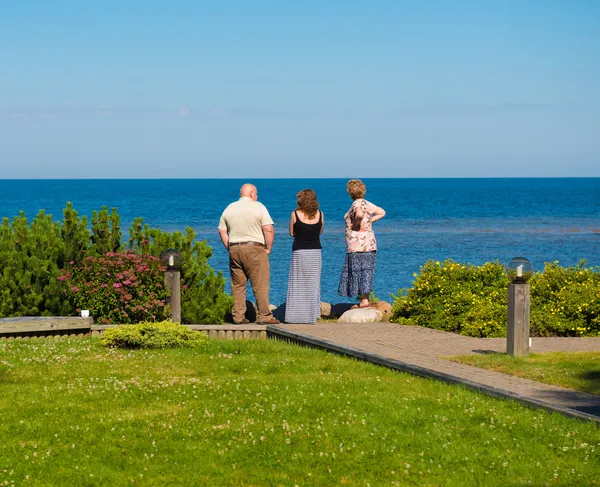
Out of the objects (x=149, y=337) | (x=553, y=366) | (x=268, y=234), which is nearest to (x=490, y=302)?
(x=268, y=234)

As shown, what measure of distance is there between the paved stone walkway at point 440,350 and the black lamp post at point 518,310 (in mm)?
745

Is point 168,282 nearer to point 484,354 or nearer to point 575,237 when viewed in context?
point 484,354

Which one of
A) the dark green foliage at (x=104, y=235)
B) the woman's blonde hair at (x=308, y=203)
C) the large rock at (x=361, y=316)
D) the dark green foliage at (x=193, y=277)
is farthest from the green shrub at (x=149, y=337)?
the large rock at (x=361, y=316)

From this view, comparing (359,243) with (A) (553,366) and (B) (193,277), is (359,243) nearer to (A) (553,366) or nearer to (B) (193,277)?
(B) (193,277)

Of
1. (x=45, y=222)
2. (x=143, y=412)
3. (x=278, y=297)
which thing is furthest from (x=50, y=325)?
(x=278, y=297)

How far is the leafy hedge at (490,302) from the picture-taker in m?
15.0

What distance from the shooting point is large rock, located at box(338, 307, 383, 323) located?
1614 centimetres

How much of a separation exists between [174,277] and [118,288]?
987mm

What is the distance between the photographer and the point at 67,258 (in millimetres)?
16188

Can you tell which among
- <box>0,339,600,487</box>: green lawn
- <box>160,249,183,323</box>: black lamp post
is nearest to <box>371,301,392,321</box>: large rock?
<box>160,249,183,323</box>: black lamp post

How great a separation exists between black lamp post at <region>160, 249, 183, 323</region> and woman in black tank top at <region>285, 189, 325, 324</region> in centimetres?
188

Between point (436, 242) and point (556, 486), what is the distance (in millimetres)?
49836

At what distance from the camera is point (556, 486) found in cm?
691

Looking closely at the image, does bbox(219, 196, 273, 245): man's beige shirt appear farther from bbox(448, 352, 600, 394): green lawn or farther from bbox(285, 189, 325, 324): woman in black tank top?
bbox(448, 352, 600, 394): green lawn
